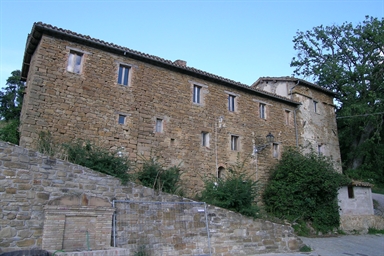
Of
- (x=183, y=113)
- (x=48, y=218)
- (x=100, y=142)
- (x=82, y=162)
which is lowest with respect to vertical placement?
(x=48, y=218)

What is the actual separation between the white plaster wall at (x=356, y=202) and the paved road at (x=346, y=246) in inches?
68.7

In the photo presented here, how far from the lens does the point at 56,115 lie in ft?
38.8

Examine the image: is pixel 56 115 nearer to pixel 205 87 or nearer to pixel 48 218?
pixel 48 218

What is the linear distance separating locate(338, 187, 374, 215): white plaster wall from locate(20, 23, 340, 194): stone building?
3.84 m

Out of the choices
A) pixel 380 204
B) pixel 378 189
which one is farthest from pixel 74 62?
pixel 378 189

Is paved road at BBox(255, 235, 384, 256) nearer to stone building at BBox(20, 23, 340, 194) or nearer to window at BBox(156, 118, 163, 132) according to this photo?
stone building at BBox(20, 23, 340, 194)

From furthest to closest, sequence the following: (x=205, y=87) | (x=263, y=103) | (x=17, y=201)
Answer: (x=263, y=103), (x=205, y=87), (x=17, y=201)

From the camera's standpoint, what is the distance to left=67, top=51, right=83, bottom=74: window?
12.7 meters

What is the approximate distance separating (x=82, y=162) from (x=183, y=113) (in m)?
6.71

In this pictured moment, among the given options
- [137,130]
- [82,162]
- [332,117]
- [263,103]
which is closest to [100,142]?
[137,130]

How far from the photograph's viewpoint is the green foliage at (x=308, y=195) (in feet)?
51.3

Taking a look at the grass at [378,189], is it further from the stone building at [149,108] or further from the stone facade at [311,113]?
the stone building at [149,108]

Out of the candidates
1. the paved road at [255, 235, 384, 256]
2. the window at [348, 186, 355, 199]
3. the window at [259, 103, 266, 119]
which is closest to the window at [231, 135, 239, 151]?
the window at [259, 103, 266, 119]

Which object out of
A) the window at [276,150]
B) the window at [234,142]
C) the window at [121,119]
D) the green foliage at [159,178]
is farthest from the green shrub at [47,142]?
the window at [276,150]
